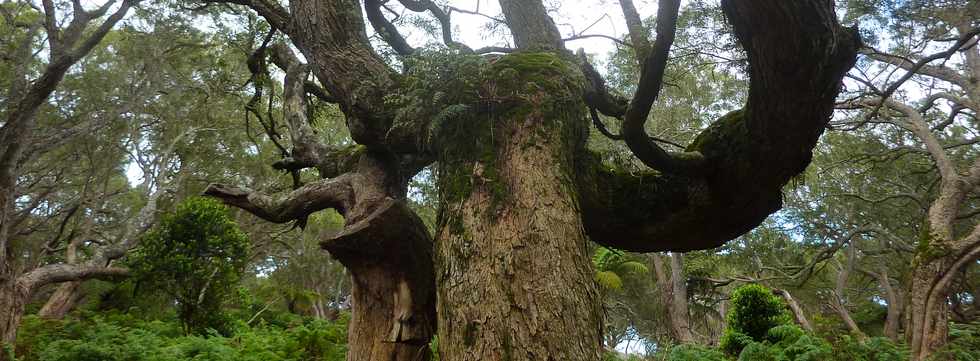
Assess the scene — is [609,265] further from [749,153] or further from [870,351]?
[749,153]

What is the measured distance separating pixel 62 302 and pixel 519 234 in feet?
48.5

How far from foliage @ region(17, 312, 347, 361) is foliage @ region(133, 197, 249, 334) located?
2.78ft

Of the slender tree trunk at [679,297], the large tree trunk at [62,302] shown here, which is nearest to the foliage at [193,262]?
the large tree trunk at [62,302]

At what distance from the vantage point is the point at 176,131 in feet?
57.1

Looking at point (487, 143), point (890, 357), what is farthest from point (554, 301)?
point (890, 357)

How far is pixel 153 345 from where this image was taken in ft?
24.2

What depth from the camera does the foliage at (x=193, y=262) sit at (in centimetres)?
975

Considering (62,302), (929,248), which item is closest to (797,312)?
(929,248)

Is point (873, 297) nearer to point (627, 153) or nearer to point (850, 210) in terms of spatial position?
point (850, 210)

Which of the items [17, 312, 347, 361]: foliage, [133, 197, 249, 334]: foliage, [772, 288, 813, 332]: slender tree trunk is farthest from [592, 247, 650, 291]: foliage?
[133, 197, 249, 334]: foliage

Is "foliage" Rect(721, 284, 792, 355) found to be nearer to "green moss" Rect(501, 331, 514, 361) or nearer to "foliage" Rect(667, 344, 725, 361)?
"foliage" Rect(667, 344, 725, 361)

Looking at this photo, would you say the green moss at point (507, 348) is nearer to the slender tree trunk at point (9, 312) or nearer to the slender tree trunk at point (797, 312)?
the slender tree trunk at point (9, 312)

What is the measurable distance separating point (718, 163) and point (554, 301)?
6.71 feet

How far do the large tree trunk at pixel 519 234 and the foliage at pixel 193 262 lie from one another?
7832mm
